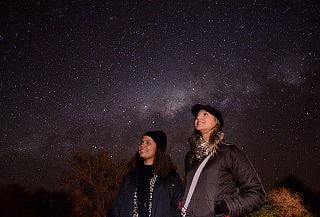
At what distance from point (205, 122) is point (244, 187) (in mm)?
1043

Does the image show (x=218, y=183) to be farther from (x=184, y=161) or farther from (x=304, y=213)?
(x=304, y=213)

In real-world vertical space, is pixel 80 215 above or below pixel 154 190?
below

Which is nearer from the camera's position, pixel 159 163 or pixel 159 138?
pixel 159 163

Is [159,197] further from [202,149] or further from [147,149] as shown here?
[202,149]

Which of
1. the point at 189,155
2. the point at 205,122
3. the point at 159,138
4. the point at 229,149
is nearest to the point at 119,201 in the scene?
the point at 159,138

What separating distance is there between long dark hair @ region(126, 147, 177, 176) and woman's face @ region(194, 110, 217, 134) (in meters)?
1.41

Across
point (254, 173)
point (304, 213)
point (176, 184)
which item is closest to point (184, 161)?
point (176, 184)

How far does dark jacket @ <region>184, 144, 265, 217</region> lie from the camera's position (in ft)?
9.80

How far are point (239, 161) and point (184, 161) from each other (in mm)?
990

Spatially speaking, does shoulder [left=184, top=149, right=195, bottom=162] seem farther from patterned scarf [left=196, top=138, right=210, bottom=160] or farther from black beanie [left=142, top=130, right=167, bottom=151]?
black beanie [left=142, top=130, right=167, bottom=151]

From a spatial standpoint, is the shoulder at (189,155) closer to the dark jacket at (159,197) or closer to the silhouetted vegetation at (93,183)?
the dark jacket at (159,197)

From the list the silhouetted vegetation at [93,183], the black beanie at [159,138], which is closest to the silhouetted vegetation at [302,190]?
the silhouetted vegetation at [93,183]

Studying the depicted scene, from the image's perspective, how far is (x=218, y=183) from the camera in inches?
129

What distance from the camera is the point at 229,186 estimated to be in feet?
10.7
